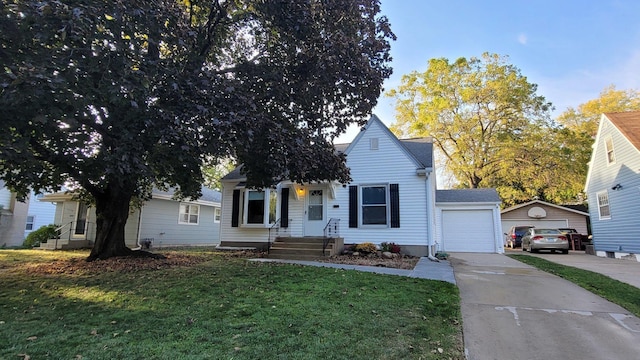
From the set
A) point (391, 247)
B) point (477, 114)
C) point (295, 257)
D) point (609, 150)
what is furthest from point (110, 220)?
point (477, 114)

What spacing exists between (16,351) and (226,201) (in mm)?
11843

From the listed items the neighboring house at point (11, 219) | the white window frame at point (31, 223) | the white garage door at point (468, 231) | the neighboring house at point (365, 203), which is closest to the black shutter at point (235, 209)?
the neighboring house at point (365, 203)

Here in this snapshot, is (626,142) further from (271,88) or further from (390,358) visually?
(390,358)

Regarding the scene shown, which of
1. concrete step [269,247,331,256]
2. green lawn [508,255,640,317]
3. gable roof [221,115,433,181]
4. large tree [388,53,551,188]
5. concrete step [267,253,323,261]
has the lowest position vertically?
green lawn [508,255,640,317]

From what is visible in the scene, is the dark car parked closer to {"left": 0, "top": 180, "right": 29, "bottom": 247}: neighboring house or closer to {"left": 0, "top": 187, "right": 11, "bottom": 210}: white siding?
{"left": 0, "top": 180, "right": 29, "bottom": 247}: neighboring house

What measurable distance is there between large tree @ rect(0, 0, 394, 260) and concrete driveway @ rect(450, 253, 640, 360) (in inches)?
167

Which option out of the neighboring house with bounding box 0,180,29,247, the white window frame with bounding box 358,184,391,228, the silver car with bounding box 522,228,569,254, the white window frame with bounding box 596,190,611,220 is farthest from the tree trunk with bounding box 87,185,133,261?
the white window frame with bounding box 596,190,611,220

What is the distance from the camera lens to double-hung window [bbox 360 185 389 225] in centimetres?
1330

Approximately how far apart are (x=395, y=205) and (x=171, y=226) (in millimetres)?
12118

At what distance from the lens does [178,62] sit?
7.02 metres

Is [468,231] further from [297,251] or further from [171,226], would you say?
[171,226]

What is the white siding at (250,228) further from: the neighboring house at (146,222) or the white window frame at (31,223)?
the white window frame at (31,223)

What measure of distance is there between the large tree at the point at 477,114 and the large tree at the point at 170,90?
20.2 m

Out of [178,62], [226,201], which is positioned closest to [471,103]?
[226,201]
